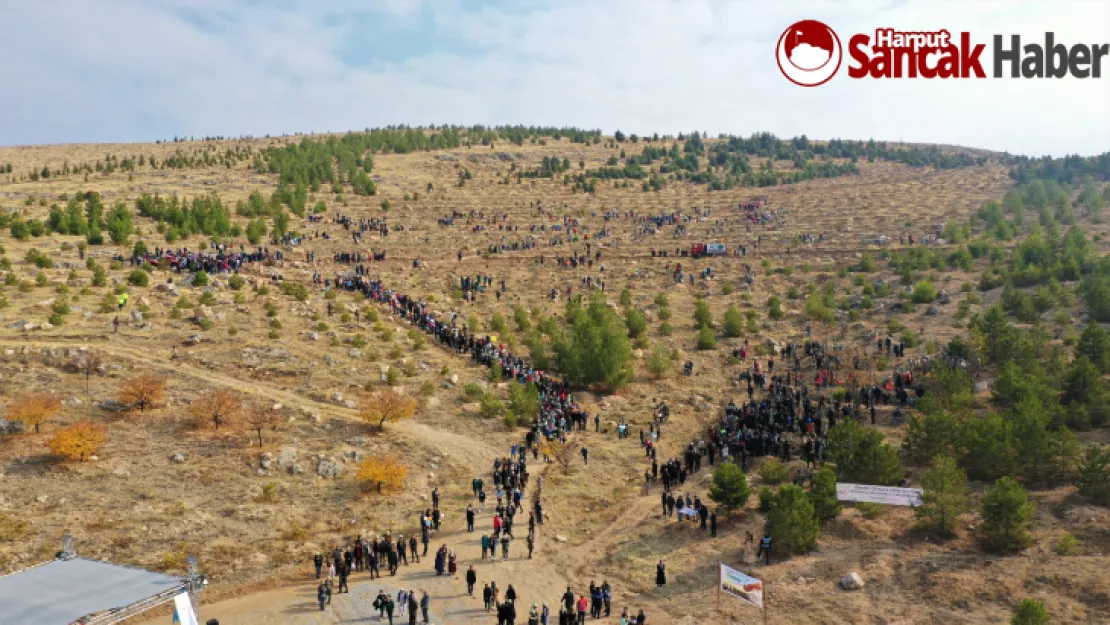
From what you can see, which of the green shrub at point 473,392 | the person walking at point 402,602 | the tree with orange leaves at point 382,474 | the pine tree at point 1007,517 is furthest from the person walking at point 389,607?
the pine tree at point 1007,517

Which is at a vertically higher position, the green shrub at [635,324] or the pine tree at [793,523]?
the green shrub at [635,324]

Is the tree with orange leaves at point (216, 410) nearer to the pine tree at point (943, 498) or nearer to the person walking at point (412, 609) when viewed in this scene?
the person walking at point (412, 609)

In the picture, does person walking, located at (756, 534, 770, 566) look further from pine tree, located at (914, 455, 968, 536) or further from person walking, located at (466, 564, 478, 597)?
person walking, located at (466, 564, 478, 597)

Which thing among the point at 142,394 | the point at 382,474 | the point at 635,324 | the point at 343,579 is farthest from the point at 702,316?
the point at 343,579

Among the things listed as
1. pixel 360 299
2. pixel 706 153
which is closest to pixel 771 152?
pixel 706 153

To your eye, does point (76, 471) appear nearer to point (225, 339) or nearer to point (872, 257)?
point (225, 339)

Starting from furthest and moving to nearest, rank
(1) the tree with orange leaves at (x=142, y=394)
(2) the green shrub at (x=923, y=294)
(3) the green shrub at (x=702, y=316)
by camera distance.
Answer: (2) the green shrub at (x=923, y=294), (3) the green shrub at (x=702, y=316), (1) the tree with orange leaves at (x=142, y=394)

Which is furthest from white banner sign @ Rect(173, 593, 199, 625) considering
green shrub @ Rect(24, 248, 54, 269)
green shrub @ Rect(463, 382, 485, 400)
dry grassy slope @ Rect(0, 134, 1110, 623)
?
green shrub @ Rect(24, 248, 54, 269)
